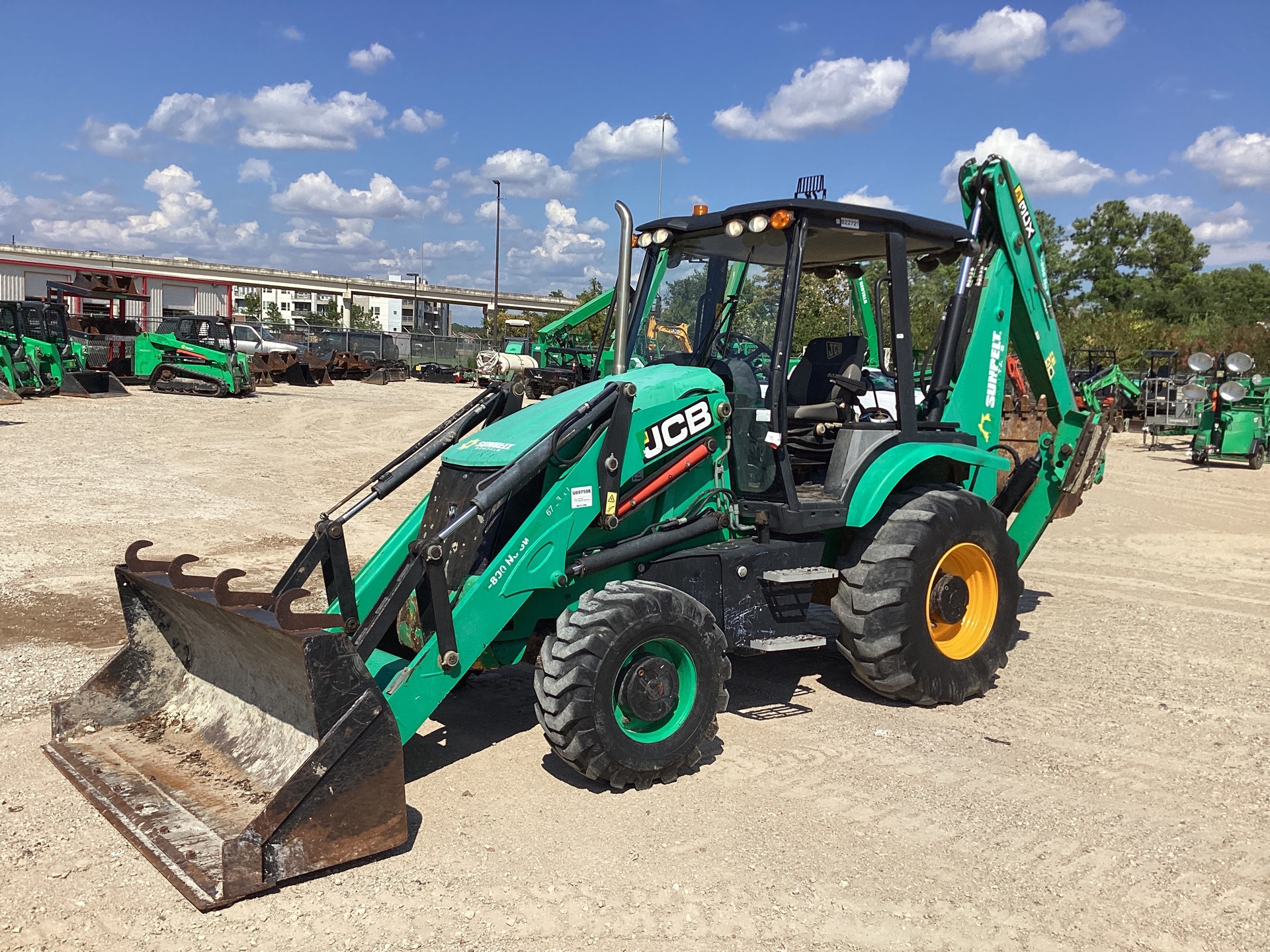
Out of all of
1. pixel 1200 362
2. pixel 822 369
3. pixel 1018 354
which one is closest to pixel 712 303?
pixel 822 369

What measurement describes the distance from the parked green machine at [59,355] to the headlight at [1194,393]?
23.1 m

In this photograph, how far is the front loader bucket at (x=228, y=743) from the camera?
375cm

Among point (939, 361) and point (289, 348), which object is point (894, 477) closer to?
point (939, 361)

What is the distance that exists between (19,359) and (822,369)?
2133 centimetres

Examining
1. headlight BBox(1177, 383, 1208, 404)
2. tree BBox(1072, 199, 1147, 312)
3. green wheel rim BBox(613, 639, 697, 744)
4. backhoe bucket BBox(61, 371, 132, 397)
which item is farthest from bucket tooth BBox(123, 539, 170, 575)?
tree BBox(1072, 199, 1147, 312)

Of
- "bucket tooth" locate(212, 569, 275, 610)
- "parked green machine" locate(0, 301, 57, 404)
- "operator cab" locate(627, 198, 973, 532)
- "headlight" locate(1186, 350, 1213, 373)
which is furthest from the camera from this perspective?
"parked green machine" locate(0, 301, 57, 404)

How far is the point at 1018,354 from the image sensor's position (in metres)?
7.62

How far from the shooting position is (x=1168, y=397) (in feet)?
79.3

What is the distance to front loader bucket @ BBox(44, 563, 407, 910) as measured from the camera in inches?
147

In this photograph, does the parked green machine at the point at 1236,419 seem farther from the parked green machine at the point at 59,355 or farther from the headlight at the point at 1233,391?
the parked green machine at the point at 59,355

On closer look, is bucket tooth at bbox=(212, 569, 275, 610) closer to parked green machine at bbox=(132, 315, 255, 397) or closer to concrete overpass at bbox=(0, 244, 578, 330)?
parked green machine at bbox=(132, 315, 255, 397)

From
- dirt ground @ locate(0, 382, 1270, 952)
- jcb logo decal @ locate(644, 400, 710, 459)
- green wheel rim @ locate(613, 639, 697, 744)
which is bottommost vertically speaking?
dirt ground @ locate(0, 382, 1270, 952)

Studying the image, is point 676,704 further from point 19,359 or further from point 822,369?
point 19,359

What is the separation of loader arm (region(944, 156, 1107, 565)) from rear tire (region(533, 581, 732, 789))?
9.21 feet
